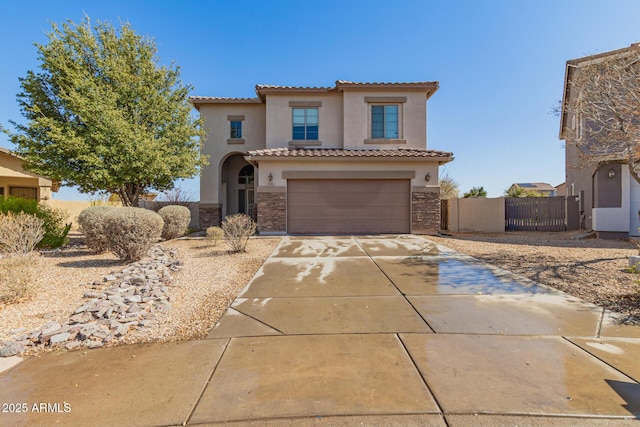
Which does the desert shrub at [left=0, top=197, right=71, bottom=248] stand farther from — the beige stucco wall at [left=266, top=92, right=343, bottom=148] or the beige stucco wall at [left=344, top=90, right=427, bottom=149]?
the beige stucco wall at [left=344, top=90, right=427, bottom=149]

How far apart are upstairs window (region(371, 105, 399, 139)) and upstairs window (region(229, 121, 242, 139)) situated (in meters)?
7.79

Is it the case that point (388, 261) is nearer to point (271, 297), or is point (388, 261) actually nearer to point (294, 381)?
point (271, 297)

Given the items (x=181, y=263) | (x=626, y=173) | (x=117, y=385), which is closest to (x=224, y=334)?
(x=117, y=385)

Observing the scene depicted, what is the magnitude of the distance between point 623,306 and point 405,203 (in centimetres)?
974

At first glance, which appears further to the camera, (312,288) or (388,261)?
(388,261)

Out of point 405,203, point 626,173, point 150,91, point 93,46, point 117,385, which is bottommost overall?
point 117,385

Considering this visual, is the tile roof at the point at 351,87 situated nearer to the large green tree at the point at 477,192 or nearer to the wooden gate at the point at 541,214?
the wooden gate at the point at 541,214

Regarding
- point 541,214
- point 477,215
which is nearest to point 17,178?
point 477,215

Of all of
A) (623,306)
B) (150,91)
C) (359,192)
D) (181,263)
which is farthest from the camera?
(359,192)

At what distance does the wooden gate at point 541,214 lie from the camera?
16.0 meters

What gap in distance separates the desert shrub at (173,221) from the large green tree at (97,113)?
157cm

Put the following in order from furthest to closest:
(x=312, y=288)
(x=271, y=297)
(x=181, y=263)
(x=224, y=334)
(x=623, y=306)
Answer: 1. (x=181, y=263)
2. (x=312, y=288)
3. (x=271, y=297)
4. (x=623, y=306)
5. (x=224, y=334)

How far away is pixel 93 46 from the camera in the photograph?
39.0 ft

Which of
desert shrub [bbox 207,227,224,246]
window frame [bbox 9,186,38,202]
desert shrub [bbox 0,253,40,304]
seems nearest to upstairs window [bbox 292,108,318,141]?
desert shrub [bbox 207,227,224,246]
